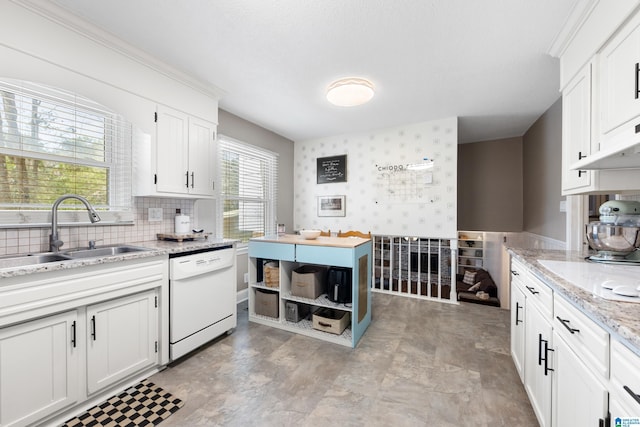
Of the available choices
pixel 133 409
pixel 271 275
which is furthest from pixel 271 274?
pixel 133 409

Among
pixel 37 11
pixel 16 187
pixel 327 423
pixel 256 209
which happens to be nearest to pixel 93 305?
pixel 16 187

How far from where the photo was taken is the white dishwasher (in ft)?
6.59

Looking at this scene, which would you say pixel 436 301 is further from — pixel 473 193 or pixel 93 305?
pixel 93 305

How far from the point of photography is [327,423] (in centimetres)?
150

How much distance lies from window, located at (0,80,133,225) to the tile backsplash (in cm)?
8

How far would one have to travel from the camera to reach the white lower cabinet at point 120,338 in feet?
5.19

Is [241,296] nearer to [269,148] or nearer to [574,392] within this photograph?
[269,148]

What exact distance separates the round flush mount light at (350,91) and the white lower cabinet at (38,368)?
2568 mm

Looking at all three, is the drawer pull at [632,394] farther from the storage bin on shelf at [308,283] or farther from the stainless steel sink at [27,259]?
the stainless steel sink at [27,259]

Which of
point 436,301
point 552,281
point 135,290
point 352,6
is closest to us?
point 552,281

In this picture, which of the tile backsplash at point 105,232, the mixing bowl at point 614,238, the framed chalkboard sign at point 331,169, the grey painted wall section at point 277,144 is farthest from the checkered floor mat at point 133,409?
the framed chalkboard sign at point 331,169

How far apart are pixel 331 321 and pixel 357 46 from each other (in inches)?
94.1

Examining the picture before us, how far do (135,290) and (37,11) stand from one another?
1869mm

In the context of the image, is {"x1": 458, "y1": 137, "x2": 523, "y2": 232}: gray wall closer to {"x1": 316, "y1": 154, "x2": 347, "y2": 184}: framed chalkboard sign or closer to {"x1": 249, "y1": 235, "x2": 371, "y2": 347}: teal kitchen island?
{"x1": 316, "y1": 154, "x2": 347, "y2": 184}: framed chalkboard sign
